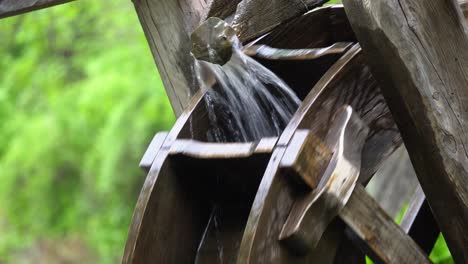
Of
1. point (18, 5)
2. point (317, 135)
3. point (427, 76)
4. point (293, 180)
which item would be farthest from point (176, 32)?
point (427, 76)

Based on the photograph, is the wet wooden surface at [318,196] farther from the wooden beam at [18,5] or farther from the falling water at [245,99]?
the wooden beam at [18,5]

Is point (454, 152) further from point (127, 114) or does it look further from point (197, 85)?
point (127, 114)

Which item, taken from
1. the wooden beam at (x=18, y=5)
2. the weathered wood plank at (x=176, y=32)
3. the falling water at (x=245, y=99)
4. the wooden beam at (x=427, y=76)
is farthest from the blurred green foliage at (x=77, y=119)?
the wooden beam at (x=427, y=76)

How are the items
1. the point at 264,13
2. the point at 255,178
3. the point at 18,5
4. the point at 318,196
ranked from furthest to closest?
the point at 18,5
the point at 264,13
the point at 255,178
the point at 318,196

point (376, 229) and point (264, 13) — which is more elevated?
point (264, 13)

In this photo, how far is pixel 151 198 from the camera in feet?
8.61

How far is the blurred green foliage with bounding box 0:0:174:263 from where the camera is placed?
27.7 feet

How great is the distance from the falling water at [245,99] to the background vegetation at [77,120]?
522 cm

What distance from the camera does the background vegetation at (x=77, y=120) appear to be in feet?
27.7

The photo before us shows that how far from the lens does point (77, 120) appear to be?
9.80 m

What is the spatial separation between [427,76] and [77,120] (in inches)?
310

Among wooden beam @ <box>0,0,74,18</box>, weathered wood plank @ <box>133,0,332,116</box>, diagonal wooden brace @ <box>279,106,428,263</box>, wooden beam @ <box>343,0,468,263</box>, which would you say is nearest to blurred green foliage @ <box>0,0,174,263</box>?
weathered wood plank @ <box>133,0,332,116</box>

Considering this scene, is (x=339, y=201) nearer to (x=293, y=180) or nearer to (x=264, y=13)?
(x=293, y=180)

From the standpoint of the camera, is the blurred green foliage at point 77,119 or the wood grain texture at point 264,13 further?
the blurred green foliage at point 77,119
